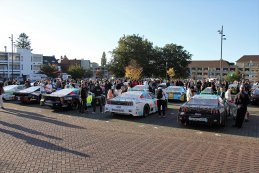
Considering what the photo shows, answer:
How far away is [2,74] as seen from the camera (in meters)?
93.1

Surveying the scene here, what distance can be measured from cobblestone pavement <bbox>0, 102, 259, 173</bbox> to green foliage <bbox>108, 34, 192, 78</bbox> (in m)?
69.5

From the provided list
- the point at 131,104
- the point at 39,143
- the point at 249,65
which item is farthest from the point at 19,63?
the point at 249,65

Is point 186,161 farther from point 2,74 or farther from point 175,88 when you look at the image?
point 2,74

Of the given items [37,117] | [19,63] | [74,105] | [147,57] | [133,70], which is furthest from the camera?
[19,63]

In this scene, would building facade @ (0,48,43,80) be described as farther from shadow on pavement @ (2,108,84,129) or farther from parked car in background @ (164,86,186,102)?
shadow on pavement @ (2,108,84,129)

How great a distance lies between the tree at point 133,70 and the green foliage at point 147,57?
282cm

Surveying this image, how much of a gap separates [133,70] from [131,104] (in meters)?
62.5

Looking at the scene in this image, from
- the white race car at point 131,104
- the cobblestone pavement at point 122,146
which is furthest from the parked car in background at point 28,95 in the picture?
the white race car at point 131,104

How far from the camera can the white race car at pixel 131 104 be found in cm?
1424

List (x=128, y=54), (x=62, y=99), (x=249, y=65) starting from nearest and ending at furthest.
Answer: (x=62, y=99) → (x=128, y=54) → (x=249, y=65)

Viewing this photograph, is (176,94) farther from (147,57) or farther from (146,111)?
(147,57)

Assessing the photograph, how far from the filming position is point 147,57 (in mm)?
86062

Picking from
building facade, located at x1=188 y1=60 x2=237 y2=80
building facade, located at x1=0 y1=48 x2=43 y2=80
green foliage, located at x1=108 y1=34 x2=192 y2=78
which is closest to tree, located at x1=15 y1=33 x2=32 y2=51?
building facade, located at x1=0 y1=48 x2=43 y2=80

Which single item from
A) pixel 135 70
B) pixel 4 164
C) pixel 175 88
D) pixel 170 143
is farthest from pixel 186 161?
pixel 135 70
